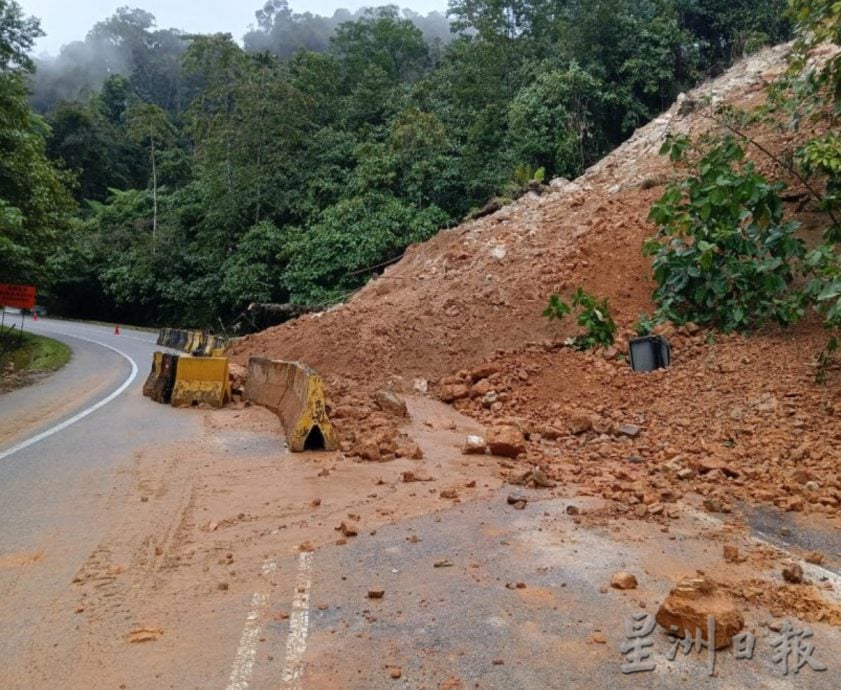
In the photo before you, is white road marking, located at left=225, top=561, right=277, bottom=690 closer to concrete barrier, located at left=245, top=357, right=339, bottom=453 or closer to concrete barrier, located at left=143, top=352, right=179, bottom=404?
concrete barrier, located at left=245, top=357, right=339, bottom=453

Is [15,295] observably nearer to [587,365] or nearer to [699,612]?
[587,365]

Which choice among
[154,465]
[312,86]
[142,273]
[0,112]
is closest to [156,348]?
[142,273]

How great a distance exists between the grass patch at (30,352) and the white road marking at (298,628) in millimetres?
17158

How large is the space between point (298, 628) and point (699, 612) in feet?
6.26

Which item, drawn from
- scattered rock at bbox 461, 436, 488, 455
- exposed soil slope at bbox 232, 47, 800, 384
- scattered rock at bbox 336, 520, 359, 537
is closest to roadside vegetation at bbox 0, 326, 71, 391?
exposed soil slope at bbox 232, 47, 800, 384

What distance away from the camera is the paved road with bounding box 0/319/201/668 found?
153 inches

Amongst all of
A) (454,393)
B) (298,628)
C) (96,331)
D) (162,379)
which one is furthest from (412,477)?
(96,331)

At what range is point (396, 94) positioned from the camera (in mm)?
32062

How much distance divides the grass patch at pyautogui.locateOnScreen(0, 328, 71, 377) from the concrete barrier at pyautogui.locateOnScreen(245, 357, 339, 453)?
1108 centimetres

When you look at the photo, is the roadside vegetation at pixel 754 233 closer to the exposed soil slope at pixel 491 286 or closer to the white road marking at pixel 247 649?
the exposed soil slope at pixel 491 286

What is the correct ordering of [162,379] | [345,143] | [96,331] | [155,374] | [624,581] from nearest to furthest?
1. [624,581]
2. [162,379]
3. [155,374]
4. [345,143]
5. [96,331]

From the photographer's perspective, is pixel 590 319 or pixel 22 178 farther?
pixel 22 178

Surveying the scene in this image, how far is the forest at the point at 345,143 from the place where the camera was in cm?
2350

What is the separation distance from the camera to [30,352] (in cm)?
2244
